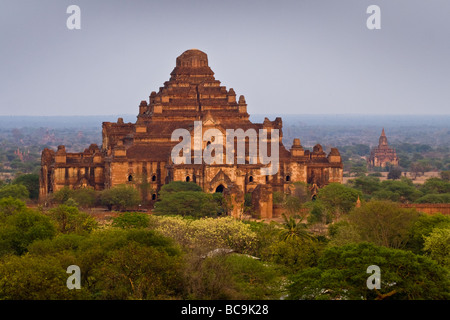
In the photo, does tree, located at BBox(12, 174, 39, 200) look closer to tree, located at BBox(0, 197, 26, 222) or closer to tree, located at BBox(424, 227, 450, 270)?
tree, located at BBox(0, 197, 26, 222)

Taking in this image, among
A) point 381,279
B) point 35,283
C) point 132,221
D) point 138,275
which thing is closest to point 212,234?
point 132,221

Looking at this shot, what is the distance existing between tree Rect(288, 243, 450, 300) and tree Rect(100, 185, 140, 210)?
37.3 meters

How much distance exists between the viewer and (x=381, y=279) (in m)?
43.1

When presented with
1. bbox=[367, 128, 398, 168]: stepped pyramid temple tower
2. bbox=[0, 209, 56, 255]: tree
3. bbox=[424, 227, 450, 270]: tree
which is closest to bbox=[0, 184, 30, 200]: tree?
bbox=[0, 209, 56, 255]: tree

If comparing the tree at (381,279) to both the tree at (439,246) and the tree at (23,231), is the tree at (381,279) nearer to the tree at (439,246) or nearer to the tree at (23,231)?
the tree at (439,246)

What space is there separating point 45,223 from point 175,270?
13392 millimetres

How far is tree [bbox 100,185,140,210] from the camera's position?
81188 millimetres

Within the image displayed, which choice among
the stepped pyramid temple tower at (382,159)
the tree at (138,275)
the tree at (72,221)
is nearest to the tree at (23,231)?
the tree at (72,221)

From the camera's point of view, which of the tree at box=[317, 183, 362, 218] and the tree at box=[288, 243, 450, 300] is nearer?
the tree at box=[288, 243, 450, 300]

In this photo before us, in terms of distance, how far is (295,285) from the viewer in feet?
145

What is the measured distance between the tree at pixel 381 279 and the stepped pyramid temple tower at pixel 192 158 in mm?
33854

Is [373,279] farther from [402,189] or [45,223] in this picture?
[402,189]
